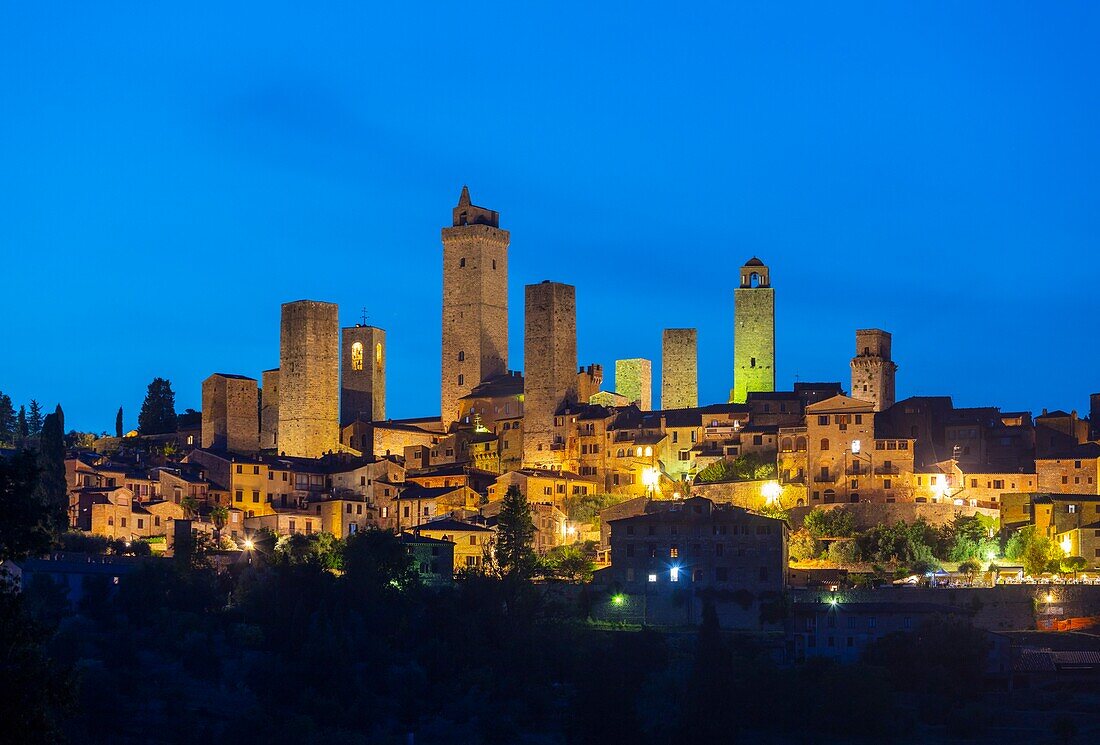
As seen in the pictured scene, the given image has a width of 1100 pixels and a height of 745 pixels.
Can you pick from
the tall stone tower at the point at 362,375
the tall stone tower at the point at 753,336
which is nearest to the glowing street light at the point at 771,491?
the tall stone tower at the point at 753,336

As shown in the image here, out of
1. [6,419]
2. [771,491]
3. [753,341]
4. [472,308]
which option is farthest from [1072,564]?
[6,419]

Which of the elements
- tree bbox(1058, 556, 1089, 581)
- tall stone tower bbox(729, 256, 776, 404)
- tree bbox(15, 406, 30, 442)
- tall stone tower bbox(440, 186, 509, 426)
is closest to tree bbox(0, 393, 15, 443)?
tree bbox(15, 406, 30, 442)

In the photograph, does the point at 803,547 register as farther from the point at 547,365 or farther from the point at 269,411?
the point at 269,411

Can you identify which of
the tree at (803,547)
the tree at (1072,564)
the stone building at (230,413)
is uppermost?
the stone building at (230,413)

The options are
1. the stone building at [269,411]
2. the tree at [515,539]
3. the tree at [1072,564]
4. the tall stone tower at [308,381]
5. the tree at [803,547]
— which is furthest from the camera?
the stone building at [269,411]

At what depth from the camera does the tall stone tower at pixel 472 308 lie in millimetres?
79125

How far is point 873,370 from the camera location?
7400cm

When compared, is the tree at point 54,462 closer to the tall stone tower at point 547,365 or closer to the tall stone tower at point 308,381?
the tall stone tower at point 308,381

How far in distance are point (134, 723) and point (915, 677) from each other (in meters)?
19.2

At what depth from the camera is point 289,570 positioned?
57.4m

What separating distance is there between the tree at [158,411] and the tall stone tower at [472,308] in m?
14.3

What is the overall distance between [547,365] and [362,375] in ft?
39.7

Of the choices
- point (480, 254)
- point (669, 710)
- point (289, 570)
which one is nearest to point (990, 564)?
point (669, 710)

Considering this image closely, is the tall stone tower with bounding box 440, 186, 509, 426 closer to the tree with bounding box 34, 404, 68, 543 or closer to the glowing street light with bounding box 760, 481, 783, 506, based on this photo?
the glowing street light with bounding box 760, 481, 783, 506
